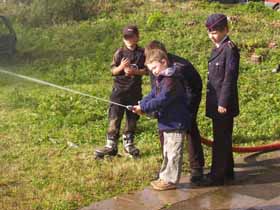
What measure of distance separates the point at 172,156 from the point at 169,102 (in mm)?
575

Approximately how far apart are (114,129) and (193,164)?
4.24ft

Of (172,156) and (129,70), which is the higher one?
(129,70)

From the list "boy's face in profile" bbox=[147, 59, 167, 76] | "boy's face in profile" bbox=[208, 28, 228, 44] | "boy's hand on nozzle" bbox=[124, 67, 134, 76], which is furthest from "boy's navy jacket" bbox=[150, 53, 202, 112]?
"boy's hand on nozzle" bbox=[124, 67, 134, 76]

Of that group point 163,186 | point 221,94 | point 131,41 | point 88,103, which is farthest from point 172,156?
point 88,103

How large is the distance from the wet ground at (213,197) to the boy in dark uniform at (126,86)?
1136 mm

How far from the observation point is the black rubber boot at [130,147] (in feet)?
25.4

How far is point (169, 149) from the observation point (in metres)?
6.45

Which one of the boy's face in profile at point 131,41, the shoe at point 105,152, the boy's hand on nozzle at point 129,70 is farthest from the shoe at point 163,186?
the boy's face in profile at point 131,41

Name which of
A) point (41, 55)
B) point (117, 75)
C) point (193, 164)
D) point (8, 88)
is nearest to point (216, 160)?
point (193, 164)

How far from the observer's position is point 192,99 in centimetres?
668

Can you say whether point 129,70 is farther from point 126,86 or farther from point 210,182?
point 210,182

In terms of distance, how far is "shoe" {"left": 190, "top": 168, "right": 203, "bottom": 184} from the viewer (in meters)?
6.74

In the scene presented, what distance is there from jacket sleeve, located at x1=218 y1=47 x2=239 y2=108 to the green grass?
1.25 meters

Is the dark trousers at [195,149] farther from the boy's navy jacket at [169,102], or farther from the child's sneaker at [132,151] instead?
the child's sneaker at [132,151]
